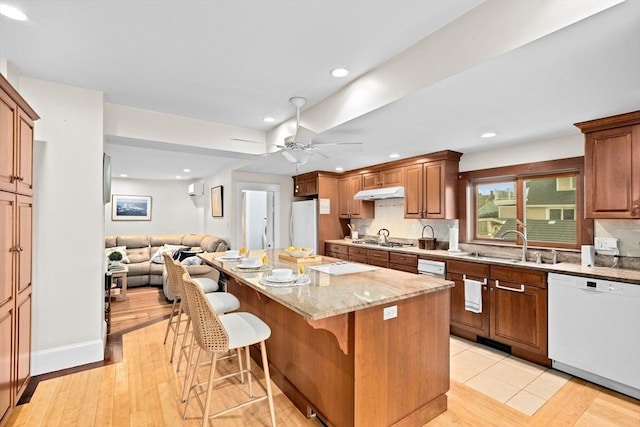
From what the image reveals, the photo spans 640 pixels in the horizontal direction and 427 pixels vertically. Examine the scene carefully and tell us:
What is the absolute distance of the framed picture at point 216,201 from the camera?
245 inches

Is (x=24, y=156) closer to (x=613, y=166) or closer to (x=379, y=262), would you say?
(x=379, y=262)

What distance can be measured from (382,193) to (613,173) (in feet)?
8.61

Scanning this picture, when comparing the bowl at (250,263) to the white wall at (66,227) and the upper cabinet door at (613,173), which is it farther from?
the upper cabinet door at (613,173)

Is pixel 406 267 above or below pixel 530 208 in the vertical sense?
below

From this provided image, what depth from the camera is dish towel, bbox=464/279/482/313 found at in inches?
128

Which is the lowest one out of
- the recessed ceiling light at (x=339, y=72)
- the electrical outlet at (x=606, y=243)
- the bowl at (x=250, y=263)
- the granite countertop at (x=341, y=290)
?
the granite countertop at (x=341, y=290)

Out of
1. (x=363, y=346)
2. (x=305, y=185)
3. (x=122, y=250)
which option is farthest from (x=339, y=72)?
(x=122, y=250)

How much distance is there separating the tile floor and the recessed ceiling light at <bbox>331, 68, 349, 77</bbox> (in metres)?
2.70

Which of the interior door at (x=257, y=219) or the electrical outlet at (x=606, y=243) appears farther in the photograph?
the interior door at (x=257, y=219)

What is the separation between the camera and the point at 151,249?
22.4 ft

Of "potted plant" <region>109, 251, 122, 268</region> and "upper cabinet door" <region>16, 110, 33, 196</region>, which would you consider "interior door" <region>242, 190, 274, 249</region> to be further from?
"upper cabinet door" <region>16, 110, 33, 196</region>

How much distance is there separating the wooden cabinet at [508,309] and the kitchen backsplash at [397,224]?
93 cm

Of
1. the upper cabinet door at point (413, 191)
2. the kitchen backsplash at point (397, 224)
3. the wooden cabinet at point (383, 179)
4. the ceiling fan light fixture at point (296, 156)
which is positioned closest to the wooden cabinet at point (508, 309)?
the kitchen backsplash at point (397, 224)

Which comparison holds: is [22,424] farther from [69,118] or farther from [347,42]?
[347,42]
